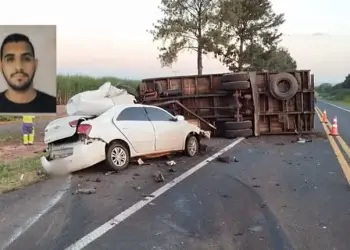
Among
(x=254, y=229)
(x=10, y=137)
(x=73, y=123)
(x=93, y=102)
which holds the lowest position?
(x=254, y=229)

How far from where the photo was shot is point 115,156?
10.5 m

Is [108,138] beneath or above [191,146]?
above

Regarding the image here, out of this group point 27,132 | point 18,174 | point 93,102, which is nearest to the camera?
point 18,174

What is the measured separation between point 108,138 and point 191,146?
3235 millimetres

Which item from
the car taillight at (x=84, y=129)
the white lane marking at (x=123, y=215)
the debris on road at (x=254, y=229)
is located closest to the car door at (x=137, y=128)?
the car taillight at (x=84, y=129)

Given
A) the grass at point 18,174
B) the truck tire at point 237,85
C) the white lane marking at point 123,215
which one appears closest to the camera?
the white lane marking at point 123,215

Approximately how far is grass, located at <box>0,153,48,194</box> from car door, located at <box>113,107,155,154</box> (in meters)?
2.03

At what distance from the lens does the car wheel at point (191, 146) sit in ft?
41.9

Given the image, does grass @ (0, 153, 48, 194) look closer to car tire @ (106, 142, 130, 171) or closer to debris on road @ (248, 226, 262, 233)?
car tire @ (106, 142, 130, 171)

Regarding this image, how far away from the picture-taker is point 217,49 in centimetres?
3569

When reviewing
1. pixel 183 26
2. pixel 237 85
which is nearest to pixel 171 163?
pixel 237 85

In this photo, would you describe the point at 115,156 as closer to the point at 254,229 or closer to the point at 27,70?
the point at 254,229

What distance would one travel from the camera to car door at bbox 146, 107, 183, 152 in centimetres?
1170

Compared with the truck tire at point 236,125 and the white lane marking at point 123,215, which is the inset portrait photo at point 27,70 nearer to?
the truck tire at point 236,125
